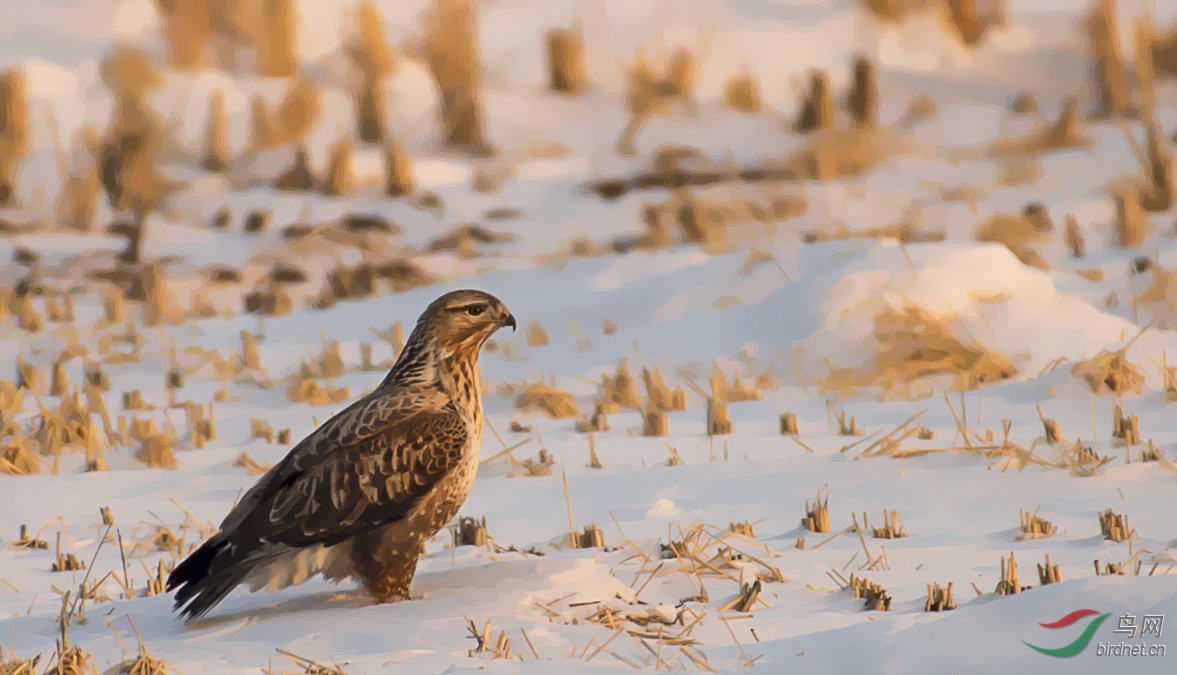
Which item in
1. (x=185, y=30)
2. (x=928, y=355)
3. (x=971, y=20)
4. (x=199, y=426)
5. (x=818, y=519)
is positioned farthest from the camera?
(x=971, y=20)

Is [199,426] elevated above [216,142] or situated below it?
below

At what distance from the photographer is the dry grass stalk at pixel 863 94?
49.5 ft

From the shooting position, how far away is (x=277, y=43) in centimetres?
1730

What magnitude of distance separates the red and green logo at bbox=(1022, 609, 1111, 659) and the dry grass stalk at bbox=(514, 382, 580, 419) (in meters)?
3.97

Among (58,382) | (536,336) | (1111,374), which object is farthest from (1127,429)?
(58,382)

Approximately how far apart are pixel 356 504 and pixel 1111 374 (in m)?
3.93

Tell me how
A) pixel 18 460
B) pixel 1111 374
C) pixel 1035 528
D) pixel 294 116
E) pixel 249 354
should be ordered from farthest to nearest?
pixel 294 116
pixel 249 354
pixel 1111 374
pixel 18 460
pixel 1035 528

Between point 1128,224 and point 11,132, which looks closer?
point 1128,224

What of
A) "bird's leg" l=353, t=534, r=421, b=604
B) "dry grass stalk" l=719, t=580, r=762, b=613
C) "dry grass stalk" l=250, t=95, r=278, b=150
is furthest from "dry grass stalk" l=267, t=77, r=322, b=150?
"dry grass stalk" l=719, t=580, r=762, b=613

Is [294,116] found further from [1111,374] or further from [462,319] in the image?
[462,319]

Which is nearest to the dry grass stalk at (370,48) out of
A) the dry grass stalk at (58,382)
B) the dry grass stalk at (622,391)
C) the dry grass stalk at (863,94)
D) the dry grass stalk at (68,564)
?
the dry grass stalk at (863,94)

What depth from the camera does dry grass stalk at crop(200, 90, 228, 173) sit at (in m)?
15.0

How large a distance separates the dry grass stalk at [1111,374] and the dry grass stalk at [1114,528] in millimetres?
2161

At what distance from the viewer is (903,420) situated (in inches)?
257
